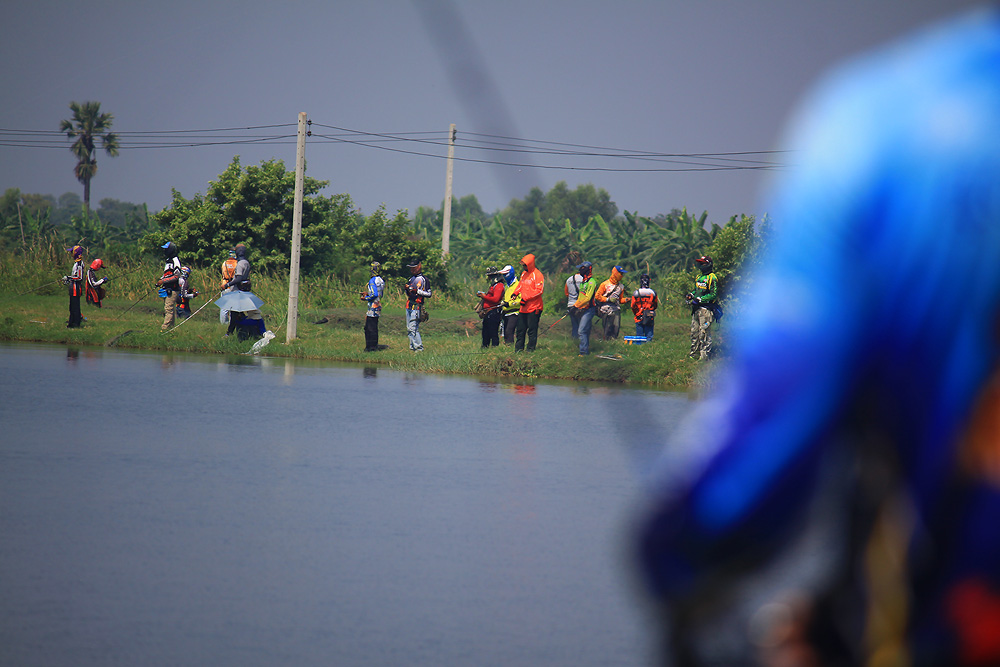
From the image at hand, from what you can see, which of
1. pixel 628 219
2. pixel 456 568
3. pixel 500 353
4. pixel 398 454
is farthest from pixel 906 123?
pixel 628 219

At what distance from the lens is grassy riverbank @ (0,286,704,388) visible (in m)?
16.9

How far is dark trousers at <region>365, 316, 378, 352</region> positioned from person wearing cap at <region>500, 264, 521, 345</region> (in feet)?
7.42

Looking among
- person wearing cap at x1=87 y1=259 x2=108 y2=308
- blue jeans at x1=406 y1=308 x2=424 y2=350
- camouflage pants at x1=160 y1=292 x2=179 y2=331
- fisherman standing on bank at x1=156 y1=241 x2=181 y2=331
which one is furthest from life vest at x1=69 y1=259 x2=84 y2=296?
blue jeans at x1=406 y1=308 x2=424 y2=350

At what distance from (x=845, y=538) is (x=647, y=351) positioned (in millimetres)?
16644

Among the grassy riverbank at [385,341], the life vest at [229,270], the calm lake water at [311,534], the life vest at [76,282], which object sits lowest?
the calm lake water at [311,534]

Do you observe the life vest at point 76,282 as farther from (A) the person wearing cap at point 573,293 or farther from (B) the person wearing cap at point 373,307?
(A) the person wearing cap at point 573,293

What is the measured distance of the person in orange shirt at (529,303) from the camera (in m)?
18.0

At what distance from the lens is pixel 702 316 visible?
16938 millimetres

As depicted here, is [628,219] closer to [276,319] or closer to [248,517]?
[276,319]

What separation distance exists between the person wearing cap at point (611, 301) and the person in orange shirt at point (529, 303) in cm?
169

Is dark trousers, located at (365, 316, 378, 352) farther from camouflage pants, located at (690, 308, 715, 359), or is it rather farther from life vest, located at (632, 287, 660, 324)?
camouflage pants, located at (690, 308, 715, 359)

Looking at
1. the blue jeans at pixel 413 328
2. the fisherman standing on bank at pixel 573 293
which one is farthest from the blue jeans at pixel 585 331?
the blue jeans at pixel 413 328

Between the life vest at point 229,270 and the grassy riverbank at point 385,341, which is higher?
the life vest at point 229,270

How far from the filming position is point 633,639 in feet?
14.4
